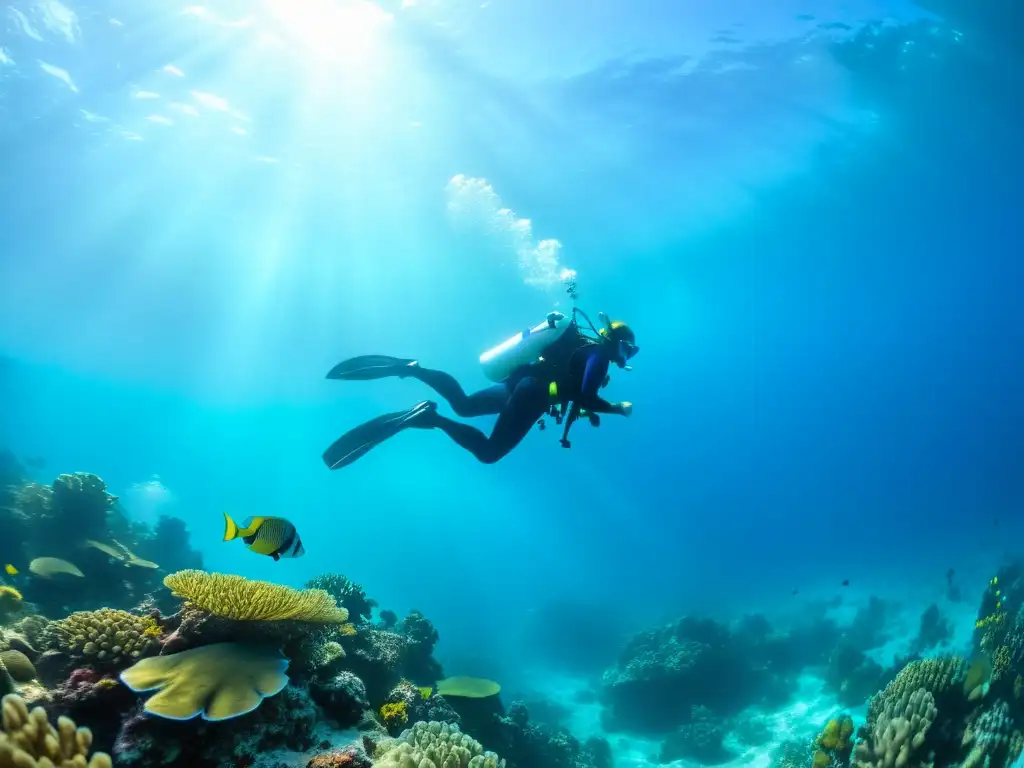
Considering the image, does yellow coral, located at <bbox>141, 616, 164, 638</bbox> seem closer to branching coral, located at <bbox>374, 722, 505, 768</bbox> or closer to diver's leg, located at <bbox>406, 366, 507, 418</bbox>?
branching coral, located at <bbox>374, 722, 505, 768</bbox>

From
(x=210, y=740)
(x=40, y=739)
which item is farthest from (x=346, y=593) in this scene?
(x=40, y=739)

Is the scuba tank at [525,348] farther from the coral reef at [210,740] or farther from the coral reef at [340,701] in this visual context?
the coral reef at [210,740]

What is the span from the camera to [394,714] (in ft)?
18.0

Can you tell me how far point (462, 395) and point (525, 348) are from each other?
1.67 m

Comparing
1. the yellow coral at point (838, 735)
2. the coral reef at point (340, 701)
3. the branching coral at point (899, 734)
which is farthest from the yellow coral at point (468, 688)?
the branching coral at point (899, 734)

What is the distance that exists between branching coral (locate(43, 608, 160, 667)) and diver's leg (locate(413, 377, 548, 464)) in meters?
4.81

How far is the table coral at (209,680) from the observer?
10.9ft

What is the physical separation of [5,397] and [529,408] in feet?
403

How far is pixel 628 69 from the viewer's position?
25812mm

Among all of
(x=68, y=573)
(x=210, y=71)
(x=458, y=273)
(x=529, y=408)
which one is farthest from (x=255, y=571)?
(x=529, y=408)

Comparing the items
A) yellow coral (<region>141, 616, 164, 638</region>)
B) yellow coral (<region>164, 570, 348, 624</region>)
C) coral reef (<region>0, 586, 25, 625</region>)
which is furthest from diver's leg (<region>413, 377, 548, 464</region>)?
coral reef (<region>0, 586, 25, 625</region>)

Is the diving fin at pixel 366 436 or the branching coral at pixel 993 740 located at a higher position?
the diving fin at pixel 366 436

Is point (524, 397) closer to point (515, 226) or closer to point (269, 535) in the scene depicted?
point (269, 535)

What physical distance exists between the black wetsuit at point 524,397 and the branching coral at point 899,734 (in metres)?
5.07
